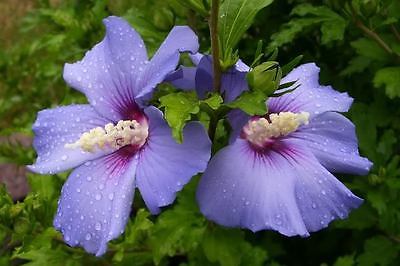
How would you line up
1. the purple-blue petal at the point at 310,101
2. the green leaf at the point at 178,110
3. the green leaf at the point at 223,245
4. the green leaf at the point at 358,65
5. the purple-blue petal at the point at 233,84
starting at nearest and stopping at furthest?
the green leaf at the point at 178,110 → the purple-blue petal at the point at 233,84 → the purple-blue petal at the point at 310,101 → the green leaf at the point at 223,245 → the green leaf at the point at 358,65

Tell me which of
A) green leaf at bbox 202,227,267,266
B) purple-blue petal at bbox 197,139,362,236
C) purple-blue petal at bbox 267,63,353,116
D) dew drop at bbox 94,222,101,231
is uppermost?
purple-blue petal at bbox 267,63,353,116

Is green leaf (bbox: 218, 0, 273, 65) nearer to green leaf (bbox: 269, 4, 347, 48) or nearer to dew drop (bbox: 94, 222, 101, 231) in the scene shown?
dew drop (bbox: 94, 222, 101, 231)

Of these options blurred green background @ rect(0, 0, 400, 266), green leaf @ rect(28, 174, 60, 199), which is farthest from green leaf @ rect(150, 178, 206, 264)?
green leaf @ rect(28, 174, 60, 199)

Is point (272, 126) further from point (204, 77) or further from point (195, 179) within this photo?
point (195, 179)

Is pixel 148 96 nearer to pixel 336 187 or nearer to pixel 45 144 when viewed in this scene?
pixel 45 144

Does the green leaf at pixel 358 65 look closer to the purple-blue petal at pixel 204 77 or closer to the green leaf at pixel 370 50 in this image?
the green leaf at pixel 370 50

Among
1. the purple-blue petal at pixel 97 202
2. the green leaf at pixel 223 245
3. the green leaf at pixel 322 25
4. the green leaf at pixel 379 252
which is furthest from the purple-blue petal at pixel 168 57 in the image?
the green leaf at pixel 379 252

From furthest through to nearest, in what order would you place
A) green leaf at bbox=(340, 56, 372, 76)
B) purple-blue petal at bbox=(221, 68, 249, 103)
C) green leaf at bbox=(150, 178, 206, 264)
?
green leaf at bbox=(340, 56, 372, 76) → green leaf at bbox=(150, 178, 206, 264) → purple-blue petal at bbox=(221, 68, 249, 103)

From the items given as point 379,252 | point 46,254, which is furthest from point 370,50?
point 46,254
